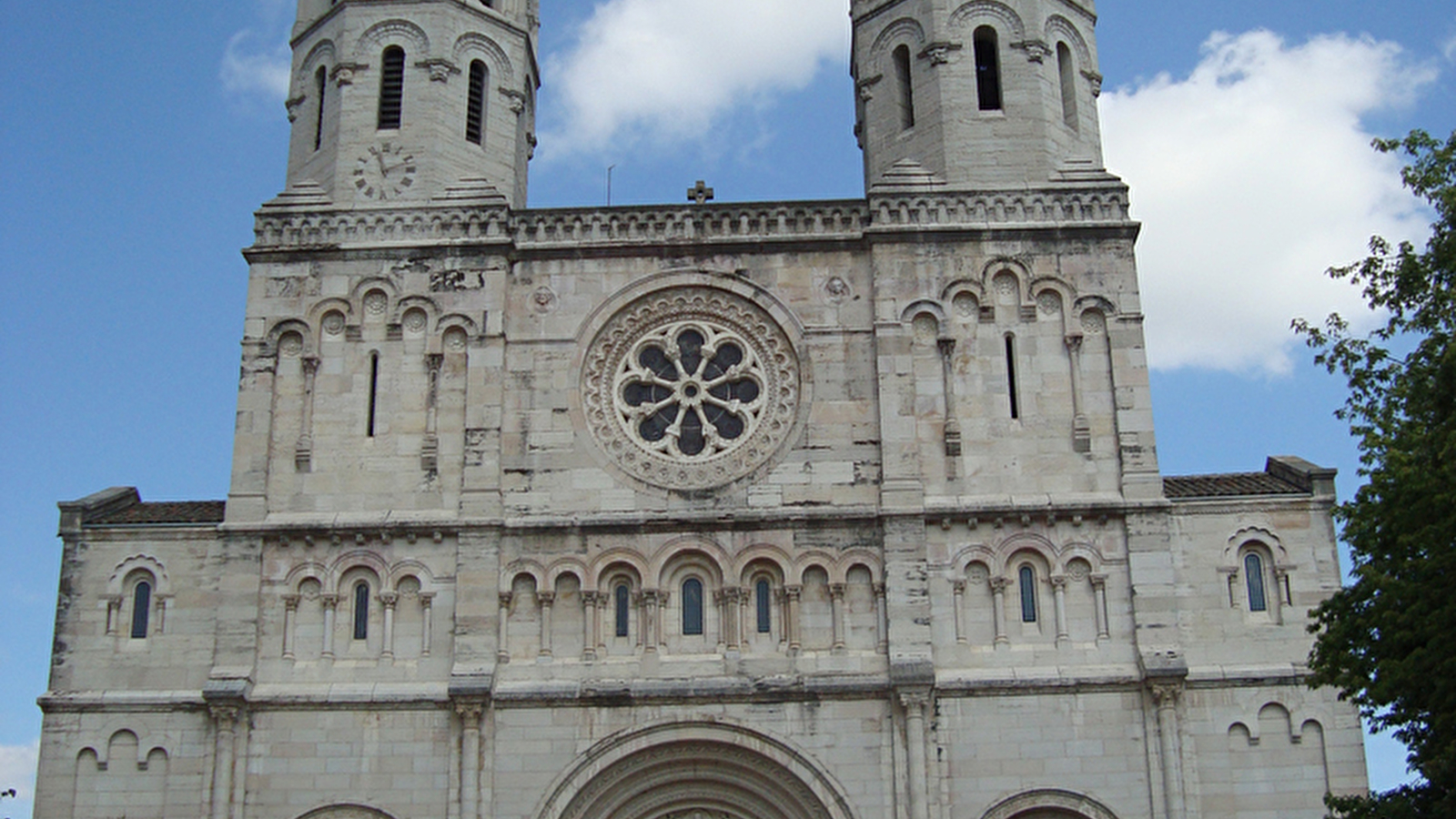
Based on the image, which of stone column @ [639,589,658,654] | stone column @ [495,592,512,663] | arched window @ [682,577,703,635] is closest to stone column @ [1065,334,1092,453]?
arched window @ [682,577,703,635]

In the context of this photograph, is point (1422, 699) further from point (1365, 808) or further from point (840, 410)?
point (840, 410)

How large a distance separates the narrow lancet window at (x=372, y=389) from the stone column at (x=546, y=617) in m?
4.01

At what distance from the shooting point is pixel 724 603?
25.5 m

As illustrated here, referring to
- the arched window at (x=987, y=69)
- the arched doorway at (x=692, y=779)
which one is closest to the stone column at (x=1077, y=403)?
the arched window at (x=987, y=69)

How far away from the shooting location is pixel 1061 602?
82.9 ft

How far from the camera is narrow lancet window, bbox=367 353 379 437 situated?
26891 millimetres

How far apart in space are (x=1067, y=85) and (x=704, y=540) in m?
10.9

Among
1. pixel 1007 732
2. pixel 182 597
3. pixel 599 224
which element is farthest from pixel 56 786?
pixel 1007 732

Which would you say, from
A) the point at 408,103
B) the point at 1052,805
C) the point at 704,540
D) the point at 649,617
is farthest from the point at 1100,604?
the point at 408,103

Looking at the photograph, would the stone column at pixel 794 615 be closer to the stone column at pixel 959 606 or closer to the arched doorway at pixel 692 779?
the arched doorway at pixel 692 779

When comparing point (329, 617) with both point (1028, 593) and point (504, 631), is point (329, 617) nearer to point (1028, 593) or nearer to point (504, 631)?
point (504, 631)

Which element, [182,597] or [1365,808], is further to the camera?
[182,597]

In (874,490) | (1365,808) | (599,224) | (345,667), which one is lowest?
(1365,808)

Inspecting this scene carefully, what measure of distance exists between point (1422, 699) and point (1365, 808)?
166 cm
